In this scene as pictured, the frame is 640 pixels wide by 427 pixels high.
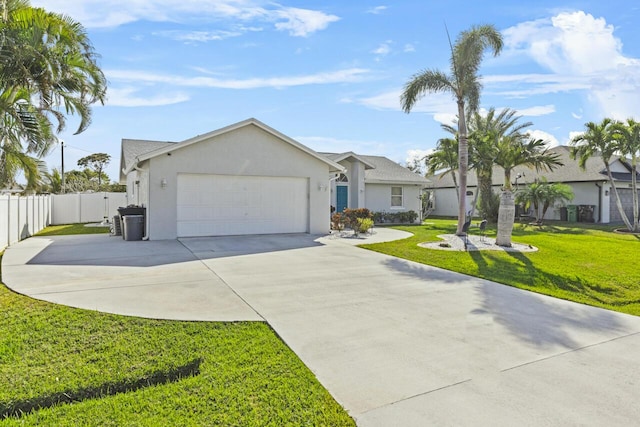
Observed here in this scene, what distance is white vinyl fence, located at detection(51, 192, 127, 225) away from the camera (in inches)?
868

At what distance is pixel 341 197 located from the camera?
866 inches

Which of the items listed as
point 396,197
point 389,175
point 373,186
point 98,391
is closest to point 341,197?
point 373,186

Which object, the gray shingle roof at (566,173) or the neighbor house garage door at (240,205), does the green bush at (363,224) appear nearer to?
the neighbor house garage door at (240,205)

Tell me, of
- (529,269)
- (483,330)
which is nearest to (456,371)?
(483,330)

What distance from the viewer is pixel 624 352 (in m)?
4.29

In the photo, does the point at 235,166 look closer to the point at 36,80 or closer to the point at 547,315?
the point at 36,80

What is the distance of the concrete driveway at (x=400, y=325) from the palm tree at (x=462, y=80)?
23.0ft

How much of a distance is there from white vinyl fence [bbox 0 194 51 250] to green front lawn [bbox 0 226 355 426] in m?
8.52

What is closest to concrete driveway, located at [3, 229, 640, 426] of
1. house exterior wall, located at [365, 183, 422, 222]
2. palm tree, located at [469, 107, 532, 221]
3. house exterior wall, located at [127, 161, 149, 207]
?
house exterior wall, located at [127, 161, 149, 207]

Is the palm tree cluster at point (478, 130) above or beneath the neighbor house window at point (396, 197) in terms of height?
above

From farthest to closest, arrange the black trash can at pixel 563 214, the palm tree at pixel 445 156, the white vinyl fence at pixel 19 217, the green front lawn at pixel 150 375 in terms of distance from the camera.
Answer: the black trash can at pixel 563 214
the palm tree at pixel 445 156
the white vinyl fence at pixel 19 217
the green front lawn at pixel 150 375

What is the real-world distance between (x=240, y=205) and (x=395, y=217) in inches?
443

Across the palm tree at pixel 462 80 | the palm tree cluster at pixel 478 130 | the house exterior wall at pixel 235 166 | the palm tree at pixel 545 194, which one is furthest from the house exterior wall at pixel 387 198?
the palm tree at pixel 462 80

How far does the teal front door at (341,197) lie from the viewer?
71.9 feet
